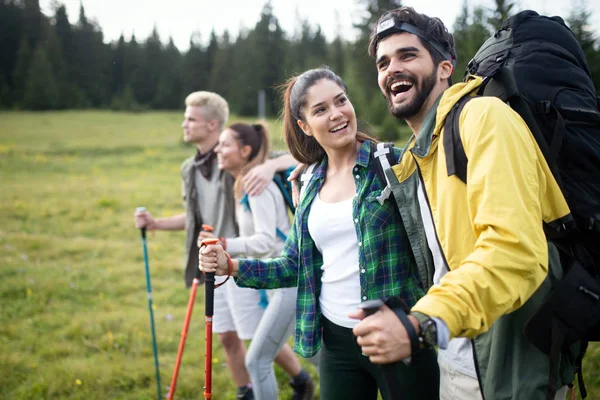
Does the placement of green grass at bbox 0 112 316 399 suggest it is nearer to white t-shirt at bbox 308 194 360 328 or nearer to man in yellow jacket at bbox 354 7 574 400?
white t-shirt at bbox 308 194 360 328

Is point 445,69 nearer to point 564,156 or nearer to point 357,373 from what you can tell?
point 564,156

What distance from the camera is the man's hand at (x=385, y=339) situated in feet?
4.97

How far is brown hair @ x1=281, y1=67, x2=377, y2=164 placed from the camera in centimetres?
320

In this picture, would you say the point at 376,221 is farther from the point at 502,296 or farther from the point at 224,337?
the point at 224,337

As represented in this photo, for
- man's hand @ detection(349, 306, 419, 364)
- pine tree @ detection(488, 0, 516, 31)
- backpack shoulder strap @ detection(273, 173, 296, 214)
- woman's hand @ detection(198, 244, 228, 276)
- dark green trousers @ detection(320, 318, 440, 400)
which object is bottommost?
dark green trousers @ detection(320, 318, 440, 400)

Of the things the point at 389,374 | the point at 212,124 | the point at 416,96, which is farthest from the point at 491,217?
the point at 212,124

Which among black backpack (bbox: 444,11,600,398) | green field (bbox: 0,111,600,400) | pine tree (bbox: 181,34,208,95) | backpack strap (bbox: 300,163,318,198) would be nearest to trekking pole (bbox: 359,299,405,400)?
black backpack (bbox: 444,11,600,398)

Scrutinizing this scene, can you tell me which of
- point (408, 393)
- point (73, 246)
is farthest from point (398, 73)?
point (73, 246)

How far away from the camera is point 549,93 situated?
201cm

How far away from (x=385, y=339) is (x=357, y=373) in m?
1.48

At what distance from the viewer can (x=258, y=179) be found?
448 cm

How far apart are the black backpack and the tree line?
1375 millimetres

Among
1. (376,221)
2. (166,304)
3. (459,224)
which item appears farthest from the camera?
(166,304)

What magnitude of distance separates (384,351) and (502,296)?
421mm
